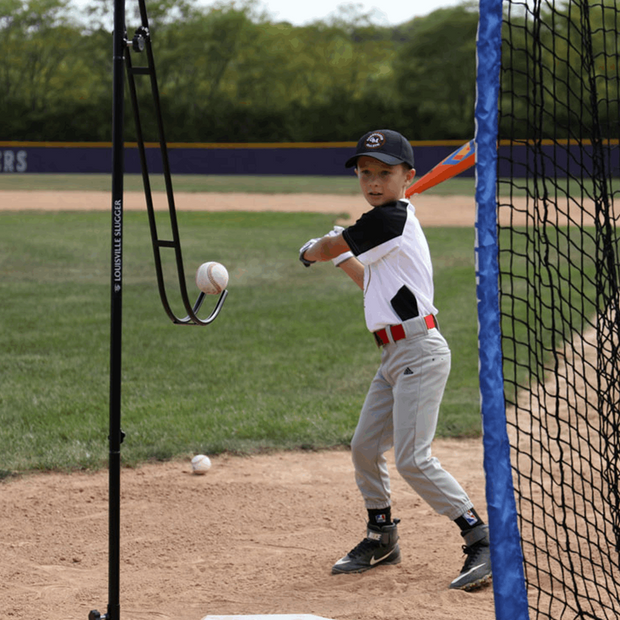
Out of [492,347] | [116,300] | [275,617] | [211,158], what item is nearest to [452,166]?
[492,347]

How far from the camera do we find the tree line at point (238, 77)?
5034 centimetres

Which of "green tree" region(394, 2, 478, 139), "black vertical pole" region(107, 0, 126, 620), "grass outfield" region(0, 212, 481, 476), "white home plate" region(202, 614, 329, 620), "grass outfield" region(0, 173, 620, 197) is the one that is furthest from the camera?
"green tree" region(394, 2, 478, 139)

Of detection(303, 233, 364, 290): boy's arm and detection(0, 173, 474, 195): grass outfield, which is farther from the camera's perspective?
detection(0, 173, 474, 195): grass outfield

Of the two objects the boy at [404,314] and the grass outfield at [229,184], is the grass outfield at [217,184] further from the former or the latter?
the boy at [404,314]

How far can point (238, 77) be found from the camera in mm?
67000

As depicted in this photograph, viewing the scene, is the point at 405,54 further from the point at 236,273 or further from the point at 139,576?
the point at 139,576

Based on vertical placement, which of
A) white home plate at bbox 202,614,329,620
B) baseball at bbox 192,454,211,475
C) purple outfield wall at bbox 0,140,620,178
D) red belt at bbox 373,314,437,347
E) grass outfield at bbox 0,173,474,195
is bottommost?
baseball at bbox 192,454,211,475

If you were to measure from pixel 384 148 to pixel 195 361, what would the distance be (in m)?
5.45

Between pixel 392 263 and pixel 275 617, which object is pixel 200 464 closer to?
pixel 275 617

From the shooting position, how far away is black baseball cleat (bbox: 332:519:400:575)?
4152 mm

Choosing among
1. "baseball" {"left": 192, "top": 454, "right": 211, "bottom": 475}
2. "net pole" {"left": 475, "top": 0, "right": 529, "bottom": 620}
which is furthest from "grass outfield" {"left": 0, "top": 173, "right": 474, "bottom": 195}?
"net pole" {"left": 475, "top": 0, "right": 529, "bottom": 620}

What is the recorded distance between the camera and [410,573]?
4102mm

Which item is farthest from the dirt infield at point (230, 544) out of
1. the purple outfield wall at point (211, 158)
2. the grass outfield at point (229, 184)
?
the purple outfield wall at point (211, 158)

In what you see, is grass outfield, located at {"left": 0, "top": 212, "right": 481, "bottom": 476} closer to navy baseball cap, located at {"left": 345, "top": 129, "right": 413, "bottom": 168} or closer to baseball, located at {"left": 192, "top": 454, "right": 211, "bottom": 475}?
baseball, located at {"left": 192, "top": 454, "right": 211, "bottom": 475}
